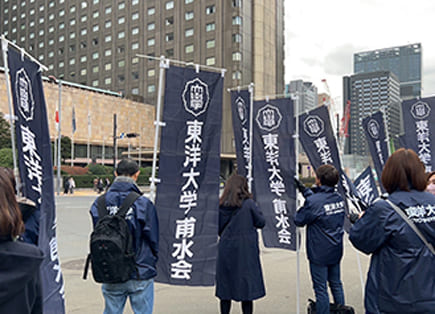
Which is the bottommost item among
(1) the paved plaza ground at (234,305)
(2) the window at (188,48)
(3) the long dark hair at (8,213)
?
(1) the paved plaza ground at (234,305)

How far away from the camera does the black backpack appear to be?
2904mm

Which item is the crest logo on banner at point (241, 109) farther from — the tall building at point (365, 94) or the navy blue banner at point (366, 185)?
the tall building at point (365, 94)

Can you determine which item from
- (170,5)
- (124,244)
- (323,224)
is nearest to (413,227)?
(323,224)

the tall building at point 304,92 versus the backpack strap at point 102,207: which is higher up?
the tall building at point 304,92

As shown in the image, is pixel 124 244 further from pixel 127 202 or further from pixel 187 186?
pixel 187 186

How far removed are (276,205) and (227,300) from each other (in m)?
1.76

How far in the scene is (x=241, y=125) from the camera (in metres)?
5.60

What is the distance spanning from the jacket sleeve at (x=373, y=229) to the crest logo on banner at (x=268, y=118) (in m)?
3.02

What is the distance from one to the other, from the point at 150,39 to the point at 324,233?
62799 mm

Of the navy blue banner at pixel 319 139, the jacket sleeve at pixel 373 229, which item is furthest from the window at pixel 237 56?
the jacket sleeve at pixel 373 229

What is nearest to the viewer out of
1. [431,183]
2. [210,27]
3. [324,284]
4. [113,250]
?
[113,250]

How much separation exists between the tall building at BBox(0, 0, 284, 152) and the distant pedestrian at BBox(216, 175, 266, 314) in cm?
4858

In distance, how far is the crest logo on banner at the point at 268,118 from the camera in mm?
5589

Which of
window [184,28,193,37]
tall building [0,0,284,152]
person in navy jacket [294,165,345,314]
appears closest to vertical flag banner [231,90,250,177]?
person in navy jacket [294,165,345,314]
